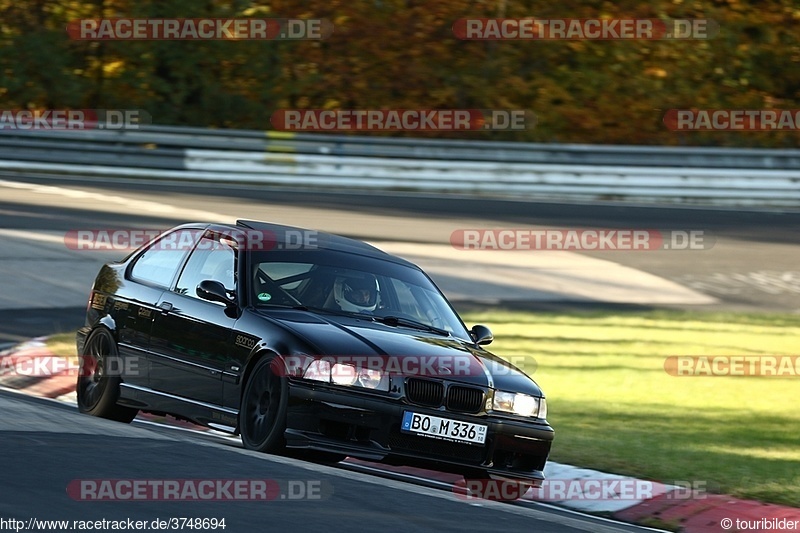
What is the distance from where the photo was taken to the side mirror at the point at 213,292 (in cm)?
834

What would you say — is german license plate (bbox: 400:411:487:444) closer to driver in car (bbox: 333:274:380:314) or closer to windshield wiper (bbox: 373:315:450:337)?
windshield wiper (bbox: 373:315:450:337)

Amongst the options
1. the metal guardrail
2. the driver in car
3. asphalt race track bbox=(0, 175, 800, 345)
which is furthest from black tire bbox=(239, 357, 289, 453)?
the metal guardrail

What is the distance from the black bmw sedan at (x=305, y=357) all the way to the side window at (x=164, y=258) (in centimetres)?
1

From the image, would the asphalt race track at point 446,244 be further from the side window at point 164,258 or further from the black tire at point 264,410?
the black tire at point 264,410

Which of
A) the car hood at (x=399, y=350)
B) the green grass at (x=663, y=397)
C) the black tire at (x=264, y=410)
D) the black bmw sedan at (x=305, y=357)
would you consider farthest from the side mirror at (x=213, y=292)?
the green grass at (x=663, y=397)

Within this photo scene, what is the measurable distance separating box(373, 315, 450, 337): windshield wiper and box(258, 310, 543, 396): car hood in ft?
0.33

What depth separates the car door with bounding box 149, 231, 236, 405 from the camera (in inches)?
326

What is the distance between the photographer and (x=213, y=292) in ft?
27.5

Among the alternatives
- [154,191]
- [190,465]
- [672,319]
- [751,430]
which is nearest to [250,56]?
[154,191]

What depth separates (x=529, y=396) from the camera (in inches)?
314

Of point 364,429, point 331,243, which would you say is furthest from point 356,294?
point 364,429

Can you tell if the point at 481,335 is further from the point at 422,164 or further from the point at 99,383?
the point at 422,164

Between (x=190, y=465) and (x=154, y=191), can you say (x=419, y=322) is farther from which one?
(x=154, y=191)

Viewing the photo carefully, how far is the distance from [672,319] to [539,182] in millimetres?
9799
